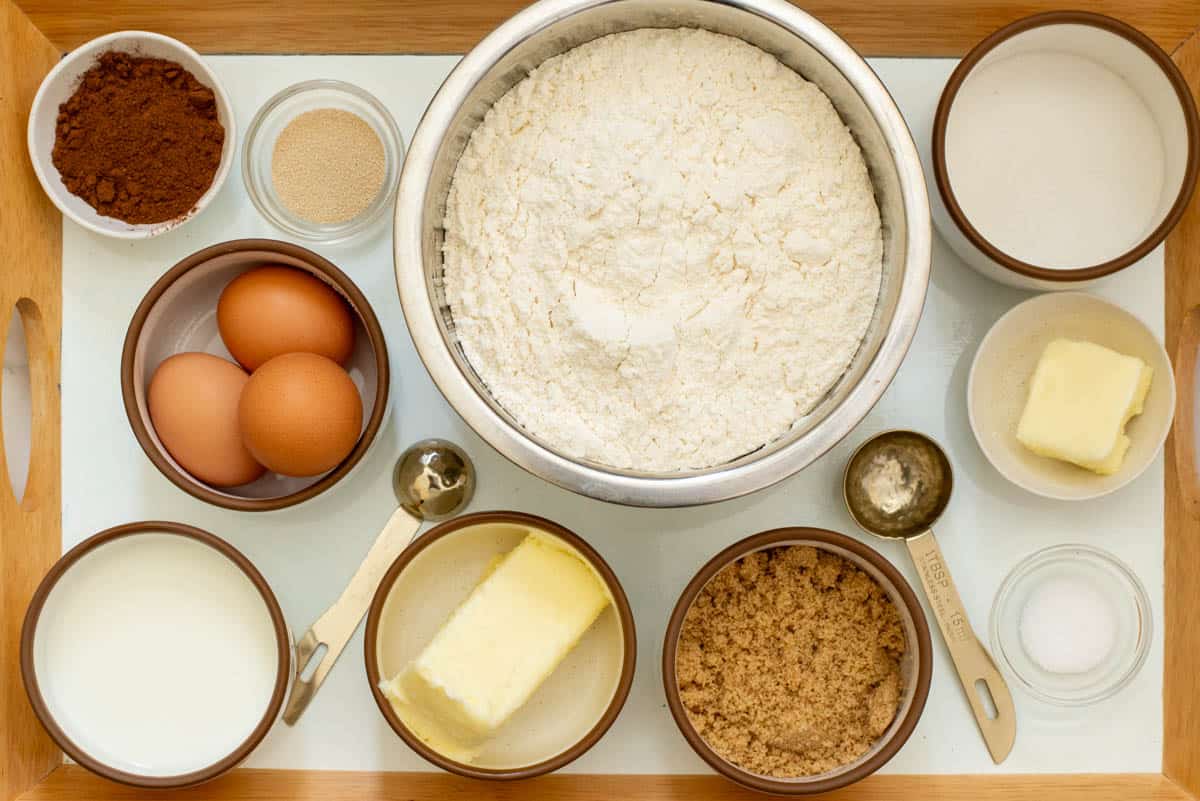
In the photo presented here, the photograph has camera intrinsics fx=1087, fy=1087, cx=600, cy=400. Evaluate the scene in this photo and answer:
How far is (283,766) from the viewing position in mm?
1311

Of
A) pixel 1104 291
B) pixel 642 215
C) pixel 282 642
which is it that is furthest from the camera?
pixel 1104 291

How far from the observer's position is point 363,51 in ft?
4.43

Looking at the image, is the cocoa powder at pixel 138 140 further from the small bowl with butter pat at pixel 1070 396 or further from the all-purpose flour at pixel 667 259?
the small bowl with butter pat at pixel 1070 396

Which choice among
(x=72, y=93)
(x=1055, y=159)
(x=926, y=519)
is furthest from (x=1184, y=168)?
(x=72, y=93)

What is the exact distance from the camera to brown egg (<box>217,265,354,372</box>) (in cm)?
121

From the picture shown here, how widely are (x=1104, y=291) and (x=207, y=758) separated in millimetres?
1213

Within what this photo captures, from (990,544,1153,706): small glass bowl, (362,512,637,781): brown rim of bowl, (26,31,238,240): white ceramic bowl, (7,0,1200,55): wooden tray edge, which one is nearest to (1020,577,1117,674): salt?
(990,544,1153,706): small glass bowl

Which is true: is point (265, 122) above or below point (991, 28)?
below

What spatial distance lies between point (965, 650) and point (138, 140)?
1159 millimetres

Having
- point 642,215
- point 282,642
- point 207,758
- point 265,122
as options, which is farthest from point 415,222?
point 207,758

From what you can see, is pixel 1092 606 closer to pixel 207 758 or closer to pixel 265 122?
pixel 207 758

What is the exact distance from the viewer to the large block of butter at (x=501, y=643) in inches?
46.3

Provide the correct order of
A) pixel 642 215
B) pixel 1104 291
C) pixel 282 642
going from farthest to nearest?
pixel 1104 291
pixel 282 642
pixel 642 215

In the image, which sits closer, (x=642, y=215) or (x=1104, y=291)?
(x=642, y=215)
